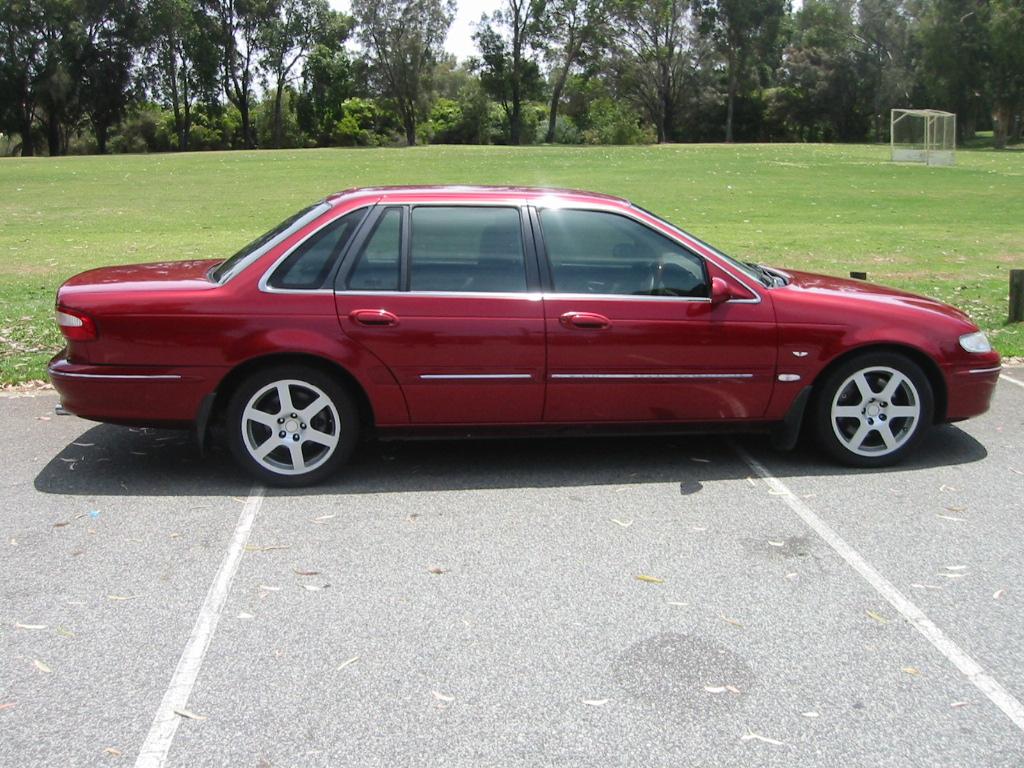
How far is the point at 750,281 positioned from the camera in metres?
5.71

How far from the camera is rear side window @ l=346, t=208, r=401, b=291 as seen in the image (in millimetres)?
5469

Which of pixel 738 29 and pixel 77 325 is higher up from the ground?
pixel 738 29

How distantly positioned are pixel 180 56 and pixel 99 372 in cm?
7686

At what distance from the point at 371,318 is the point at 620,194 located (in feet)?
75.7

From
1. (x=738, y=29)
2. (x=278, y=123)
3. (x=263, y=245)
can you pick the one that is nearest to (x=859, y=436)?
(x=263, y=245)

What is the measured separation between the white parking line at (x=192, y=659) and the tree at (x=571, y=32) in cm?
7886

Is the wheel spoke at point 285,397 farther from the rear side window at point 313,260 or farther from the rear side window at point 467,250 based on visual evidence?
the rear side window at point 467,250

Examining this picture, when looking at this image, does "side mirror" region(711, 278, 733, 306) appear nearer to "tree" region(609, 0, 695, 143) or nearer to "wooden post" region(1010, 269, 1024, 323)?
"wooden post" region(1010, 269, 1024, 323)

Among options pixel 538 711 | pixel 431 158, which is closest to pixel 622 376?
pixel 538 711

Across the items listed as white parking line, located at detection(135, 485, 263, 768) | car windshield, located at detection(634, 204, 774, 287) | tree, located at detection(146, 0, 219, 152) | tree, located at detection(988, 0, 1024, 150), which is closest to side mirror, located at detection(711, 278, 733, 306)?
car windshield, located at detection(634, 204, 774, 287)

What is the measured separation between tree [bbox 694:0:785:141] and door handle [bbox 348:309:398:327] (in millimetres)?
75531

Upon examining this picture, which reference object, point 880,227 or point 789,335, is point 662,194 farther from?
point 789,335

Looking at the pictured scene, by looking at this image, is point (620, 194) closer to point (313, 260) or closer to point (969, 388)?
point (969, 388)

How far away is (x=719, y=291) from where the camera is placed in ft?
18.2
